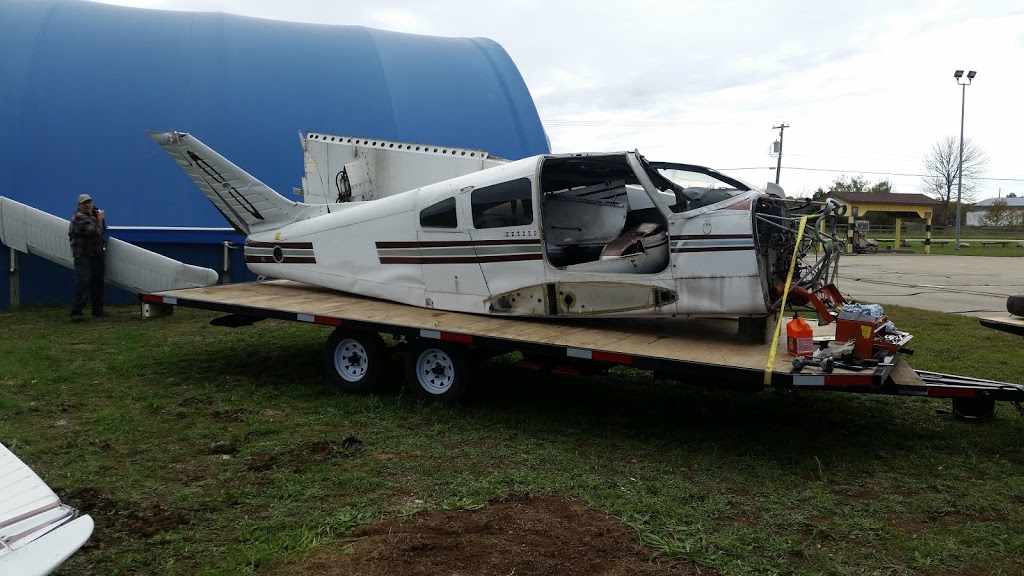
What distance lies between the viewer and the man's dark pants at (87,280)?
12180 mm

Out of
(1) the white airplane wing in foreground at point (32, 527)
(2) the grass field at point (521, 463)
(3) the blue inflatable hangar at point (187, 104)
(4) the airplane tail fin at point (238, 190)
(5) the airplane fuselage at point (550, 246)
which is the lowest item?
(2) the grass field at point (521, 463)

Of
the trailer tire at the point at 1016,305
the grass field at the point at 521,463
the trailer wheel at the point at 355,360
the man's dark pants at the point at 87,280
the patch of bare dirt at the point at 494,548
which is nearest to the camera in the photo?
the patch of bare dirt at the point at 494,548

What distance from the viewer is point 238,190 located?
9.87 m

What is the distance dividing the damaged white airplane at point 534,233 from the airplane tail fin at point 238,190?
0.02m

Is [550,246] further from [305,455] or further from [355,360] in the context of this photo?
[305,455]

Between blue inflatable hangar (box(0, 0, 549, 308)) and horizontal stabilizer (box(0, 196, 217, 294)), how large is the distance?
38.4 inches

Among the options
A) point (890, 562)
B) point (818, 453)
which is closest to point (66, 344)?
point (818, 453)

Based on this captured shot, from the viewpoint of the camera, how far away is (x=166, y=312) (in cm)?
902

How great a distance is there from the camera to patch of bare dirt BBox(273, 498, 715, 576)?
159 inches

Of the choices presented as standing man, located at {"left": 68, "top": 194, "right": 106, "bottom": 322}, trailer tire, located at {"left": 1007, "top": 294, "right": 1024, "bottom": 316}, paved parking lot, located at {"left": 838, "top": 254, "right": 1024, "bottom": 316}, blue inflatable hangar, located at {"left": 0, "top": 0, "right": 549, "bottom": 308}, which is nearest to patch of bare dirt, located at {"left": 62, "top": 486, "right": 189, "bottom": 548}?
trailer tire, located at {"left": 1007, "top": 294, "right": 1024, "bottom": 316}

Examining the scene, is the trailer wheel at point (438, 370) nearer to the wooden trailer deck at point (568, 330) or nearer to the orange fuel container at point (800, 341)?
the wooden trailer deck at point (568, 330)

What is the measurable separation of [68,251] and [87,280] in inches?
32.3

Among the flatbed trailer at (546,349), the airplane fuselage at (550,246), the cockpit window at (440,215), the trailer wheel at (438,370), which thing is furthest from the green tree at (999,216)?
the trailer wheel at (438,370)

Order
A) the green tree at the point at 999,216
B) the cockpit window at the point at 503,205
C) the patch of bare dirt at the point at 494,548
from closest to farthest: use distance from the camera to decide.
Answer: the patch of bare dirt at the point at 494,548 < the cockpit window at the point at 503,205 < the green tree at the point at 999,216
